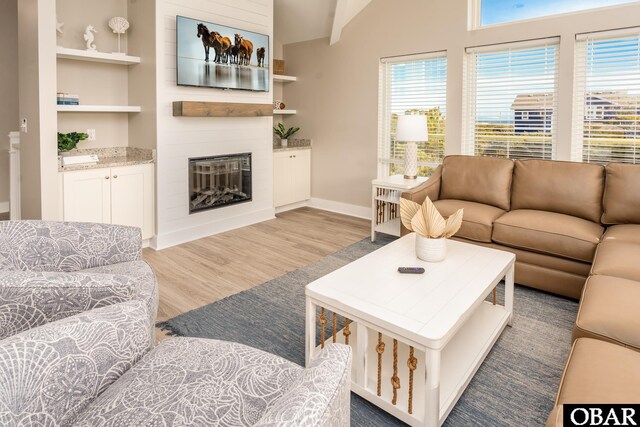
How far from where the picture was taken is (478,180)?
12.5 ft

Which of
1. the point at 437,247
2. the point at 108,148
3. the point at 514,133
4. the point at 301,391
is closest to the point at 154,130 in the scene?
the point at 108,148

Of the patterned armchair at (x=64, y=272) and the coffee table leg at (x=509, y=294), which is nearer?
the patterned armchair at (x=64, y=272)

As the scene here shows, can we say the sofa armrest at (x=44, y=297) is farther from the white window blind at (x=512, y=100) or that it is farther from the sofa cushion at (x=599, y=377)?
the white window blind at (x=512, y=100)

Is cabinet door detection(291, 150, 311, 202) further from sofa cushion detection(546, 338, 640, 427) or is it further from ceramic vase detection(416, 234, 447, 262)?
sofa cushion detection(546, 338, 640, 427)

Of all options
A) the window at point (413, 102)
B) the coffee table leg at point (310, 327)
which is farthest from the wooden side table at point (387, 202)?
the coffee table leg at point (310, 327)

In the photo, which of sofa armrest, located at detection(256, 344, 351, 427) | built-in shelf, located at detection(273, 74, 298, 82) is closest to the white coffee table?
sofa armrest, located at detection(256, 344, 351, 427)

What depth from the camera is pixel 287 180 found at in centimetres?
567

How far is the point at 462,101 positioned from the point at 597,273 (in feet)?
8.60

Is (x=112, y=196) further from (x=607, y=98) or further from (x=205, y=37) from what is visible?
(x=607, y=98)

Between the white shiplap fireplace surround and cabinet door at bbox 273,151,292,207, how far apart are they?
244mm

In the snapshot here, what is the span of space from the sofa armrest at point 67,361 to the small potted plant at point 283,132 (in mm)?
4569

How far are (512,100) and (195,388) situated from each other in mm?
4006

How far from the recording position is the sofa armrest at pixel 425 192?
12.4ft

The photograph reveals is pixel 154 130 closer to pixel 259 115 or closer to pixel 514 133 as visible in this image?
pixel 259 115
